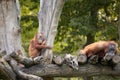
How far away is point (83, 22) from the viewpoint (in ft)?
47.6

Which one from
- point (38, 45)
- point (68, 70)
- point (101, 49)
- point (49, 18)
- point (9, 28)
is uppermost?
point (49, 18)

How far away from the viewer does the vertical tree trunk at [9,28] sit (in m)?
10.7

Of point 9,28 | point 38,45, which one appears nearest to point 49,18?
point 38,45

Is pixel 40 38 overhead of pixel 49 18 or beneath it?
beneath

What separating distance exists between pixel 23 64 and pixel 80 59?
1412 millimetres

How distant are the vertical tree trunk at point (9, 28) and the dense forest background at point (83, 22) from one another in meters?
3.59

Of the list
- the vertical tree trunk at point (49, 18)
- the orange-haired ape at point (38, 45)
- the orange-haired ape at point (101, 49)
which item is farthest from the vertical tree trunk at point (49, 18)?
the orange-haired ape at point (101, 49)

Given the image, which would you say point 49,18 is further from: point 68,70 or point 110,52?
point 110,52

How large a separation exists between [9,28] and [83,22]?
4.34 metres

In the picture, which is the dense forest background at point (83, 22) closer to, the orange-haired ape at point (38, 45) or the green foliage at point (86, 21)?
the green foliage at point (86, 21)

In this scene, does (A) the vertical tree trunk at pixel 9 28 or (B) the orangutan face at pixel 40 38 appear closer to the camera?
(B) the orangutan face at pixel 40 38

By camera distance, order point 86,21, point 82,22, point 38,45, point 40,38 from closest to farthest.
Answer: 1. point 40,38
2. point 38,45
3. point 82,22
4. point 86,21

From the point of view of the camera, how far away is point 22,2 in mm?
17859

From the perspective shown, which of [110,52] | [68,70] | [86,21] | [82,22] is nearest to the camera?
[110,52]
